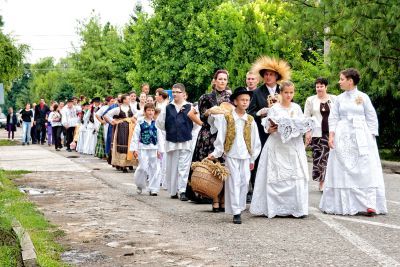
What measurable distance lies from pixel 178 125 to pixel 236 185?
3531 millimetres

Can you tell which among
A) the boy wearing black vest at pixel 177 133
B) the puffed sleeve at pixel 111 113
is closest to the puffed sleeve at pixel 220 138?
the boy wearing black vest at pixel 177 133

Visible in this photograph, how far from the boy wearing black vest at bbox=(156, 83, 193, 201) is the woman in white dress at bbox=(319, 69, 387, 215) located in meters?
3.01

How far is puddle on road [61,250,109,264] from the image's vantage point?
8164mm

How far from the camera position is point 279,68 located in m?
12.2

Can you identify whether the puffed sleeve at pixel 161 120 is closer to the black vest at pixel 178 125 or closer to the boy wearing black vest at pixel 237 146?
the black vest at pixel 178 125

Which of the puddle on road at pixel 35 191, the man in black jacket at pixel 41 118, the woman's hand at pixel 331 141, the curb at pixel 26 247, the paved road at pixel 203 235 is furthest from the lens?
the man in black jacket at pixel 41 118

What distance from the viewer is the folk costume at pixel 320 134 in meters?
14.6

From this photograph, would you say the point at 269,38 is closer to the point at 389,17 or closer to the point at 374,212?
the point at 389,17

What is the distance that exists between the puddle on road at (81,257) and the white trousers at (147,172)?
6176 mm

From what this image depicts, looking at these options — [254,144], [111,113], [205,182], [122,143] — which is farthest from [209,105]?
[111,113]

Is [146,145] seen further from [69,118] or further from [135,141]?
[69,118]

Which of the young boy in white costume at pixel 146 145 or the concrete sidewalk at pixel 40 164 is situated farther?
the concrete sidewalk at pixel 40 164

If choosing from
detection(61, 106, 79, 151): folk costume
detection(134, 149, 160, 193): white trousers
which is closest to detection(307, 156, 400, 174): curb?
detection(134, 149, 160, 193): white trousers

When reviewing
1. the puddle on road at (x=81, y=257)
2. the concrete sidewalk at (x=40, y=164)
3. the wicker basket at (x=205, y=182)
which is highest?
the wicker basket at (x=205, y=182)
